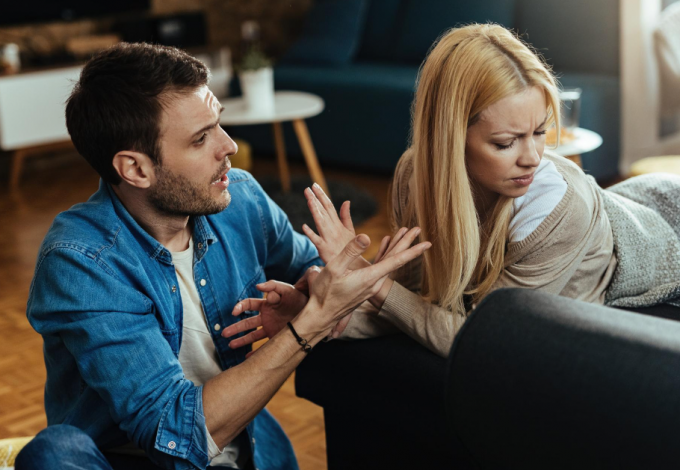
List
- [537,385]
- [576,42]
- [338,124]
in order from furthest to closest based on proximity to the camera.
A: [338,124] < [576,42] < [537,385]

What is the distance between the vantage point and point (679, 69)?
3.84m

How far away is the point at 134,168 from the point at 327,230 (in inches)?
12.2

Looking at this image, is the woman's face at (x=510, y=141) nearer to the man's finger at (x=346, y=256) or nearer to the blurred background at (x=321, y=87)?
the man's finger at (x=346, y=256)

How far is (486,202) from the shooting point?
129 cm

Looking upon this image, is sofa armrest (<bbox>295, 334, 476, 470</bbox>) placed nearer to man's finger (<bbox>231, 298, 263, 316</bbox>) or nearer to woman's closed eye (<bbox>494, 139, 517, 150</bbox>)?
man's finger (<bbox>231, 298, 263, 316</bbox>)

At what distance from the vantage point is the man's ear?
46.9 inches

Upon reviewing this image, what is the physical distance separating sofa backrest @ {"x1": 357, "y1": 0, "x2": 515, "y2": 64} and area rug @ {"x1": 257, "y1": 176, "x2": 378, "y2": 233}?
0.95 m

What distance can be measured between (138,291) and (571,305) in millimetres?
739

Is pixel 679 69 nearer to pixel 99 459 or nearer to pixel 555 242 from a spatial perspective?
pixel 555 242

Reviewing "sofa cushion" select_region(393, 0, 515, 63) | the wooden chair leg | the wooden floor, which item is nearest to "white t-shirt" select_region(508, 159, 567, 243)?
the wooden floor

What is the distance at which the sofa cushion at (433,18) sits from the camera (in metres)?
4.30

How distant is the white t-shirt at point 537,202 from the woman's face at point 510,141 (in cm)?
3

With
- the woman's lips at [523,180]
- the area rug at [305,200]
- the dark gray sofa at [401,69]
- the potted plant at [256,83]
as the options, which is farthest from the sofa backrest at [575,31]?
the woman's lips at [523,180]

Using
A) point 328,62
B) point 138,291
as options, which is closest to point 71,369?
point 138,291
